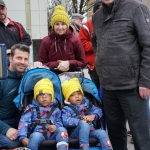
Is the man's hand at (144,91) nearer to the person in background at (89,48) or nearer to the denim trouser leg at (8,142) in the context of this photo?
the denim trouser leg at (8,142)

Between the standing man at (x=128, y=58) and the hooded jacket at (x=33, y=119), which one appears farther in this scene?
the hooded jacket at (x=33, y=119)

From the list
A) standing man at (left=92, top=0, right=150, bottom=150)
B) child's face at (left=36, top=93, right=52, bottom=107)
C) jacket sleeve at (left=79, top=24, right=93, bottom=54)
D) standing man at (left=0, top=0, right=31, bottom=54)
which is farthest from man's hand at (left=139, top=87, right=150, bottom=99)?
standing man at (left=0, top=0, right=31, bottom=54)

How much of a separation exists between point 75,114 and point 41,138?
22.2 inches

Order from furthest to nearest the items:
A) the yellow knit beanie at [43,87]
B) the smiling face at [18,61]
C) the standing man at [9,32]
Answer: the standing man at [9,32]
the smiling face at [18,61]
the yellow knit beanie at [43,87]

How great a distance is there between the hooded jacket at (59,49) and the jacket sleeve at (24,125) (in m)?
1.00

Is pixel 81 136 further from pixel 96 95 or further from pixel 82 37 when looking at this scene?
pixel 82 37

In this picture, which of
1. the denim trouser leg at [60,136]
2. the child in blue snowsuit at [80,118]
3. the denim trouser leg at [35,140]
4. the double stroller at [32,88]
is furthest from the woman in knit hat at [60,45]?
the denim trouser leg at [35,140]

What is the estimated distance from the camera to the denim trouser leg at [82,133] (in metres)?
2.91

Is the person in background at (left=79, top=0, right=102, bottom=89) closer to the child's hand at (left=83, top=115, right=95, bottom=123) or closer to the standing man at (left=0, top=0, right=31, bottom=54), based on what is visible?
the standing man at (left=0, top=0, right=31, bottom=54)

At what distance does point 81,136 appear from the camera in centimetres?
294

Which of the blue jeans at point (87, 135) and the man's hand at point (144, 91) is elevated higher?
the man's hand at point (144, 91)

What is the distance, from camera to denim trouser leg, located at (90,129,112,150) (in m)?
2.91

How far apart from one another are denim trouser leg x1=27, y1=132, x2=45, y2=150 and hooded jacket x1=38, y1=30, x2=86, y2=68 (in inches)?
49.8

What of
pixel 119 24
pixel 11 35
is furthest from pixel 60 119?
pixel 11 35
